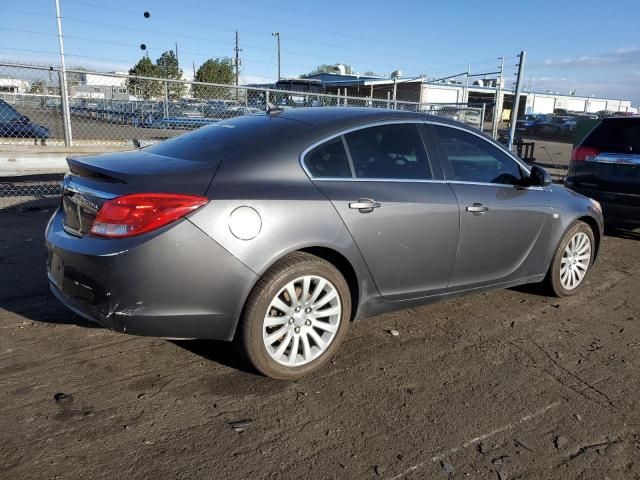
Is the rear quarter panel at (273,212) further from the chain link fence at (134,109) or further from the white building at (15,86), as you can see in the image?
the white building at (15,86)

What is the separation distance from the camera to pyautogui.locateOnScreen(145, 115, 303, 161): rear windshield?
3.27 meters

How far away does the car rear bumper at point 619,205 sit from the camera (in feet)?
21.7

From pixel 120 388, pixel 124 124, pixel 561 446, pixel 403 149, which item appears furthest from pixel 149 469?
pixel 124 124

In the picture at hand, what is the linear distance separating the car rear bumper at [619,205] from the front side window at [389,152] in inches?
167

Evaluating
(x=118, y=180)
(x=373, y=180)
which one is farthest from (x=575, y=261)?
(x=118, y=180)

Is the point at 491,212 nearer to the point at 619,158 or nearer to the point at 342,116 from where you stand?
the point at 342,116

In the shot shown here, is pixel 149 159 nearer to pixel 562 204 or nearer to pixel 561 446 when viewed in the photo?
pixel 561 446

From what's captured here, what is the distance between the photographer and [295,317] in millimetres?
3164

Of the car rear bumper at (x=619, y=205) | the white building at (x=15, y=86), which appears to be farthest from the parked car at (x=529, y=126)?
the white building at (x=15, y=86)

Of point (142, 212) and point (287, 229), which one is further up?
point (142, 212)

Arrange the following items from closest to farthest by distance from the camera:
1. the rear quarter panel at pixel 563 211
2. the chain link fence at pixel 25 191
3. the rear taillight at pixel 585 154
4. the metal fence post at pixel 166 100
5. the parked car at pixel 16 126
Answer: the rear quarter panel at pixel 563 211
the rear taillight at pixel 585 154
the chain link fence at pixel 25 191
the parked car at pixel 16 126
the metal fence post at pixel 166 100

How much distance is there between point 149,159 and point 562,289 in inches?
149

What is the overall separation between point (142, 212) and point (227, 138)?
3.15 feet

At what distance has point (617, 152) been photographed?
6789 mm
